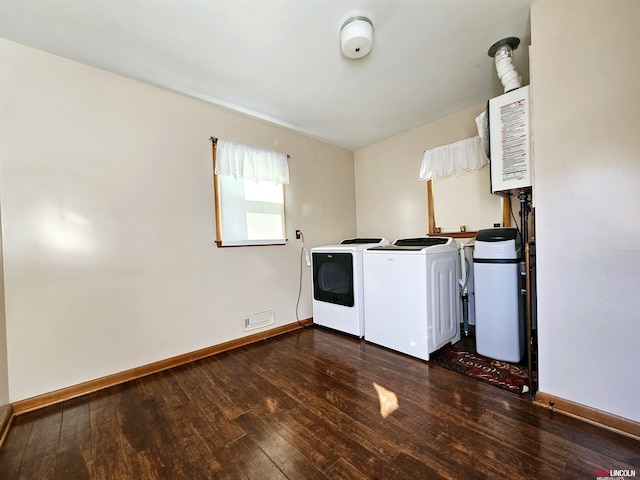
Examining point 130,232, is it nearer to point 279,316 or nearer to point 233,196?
point 233,196

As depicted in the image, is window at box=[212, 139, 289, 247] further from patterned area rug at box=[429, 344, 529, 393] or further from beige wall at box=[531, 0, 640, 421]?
beige wall at box=[531, 0, 640, 421]

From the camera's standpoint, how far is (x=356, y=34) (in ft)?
5.03

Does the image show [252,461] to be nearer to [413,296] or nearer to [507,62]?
[413,296]

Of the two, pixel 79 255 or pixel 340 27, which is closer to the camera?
pixel 340 27

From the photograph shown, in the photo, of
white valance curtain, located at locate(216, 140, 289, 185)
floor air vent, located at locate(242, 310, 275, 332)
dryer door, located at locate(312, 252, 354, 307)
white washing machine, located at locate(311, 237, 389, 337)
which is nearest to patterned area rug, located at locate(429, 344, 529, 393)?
white washing machine, located at locate(311, 237, 389, 337)

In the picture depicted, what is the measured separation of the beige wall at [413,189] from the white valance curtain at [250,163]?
131cm

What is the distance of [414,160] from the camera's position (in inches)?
123

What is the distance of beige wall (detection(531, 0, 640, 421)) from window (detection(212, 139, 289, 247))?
2199 mm

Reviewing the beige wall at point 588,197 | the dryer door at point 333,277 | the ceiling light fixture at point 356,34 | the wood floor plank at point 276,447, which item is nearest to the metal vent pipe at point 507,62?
the beige wall at point 588,197

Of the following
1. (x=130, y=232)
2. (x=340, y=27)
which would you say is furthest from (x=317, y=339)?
(x=340, y=27)

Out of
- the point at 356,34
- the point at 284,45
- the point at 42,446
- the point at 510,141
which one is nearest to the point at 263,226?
the point at 284,45

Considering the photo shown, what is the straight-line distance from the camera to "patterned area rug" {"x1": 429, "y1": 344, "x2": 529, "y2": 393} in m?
1.71

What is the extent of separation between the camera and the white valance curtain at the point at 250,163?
2471 mm

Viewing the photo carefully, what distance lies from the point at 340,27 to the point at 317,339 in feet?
8.44
